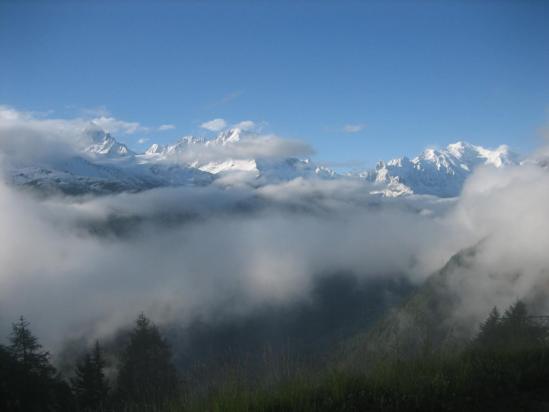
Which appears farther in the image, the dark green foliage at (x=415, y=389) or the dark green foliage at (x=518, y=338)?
the dark green foliage at (x=518, y=338)

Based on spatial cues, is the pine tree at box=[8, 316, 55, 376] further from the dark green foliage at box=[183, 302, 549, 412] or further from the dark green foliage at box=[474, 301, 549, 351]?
the dark green foliage at box=[474, 301, 549, 351]

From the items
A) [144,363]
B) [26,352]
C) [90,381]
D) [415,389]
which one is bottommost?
[90,381]

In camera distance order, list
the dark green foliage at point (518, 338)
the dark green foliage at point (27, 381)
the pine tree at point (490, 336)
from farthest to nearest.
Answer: the dark green foliage at point (27, 381) < the pine tree at point (490, 336) < the dark green foliage at point (518, 338)

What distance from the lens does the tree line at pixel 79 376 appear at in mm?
21109

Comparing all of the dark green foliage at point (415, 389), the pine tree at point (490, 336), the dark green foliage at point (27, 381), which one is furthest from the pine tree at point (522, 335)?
the dark green foliage at point (27, 381)

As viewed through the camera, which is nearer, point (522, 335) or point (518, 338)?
point (518, 338)

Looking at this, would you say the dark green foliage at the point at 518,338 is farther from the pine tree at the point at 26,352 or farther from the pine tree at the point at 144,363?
the pine tree at the point at 26,352

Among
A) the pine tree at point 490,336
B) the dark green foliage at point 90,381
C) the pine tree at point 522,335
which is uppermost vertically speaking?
the pine tree at point 522,335

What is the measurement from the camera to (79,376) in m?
27.0

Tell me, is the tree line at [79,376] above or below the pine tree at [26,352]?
below

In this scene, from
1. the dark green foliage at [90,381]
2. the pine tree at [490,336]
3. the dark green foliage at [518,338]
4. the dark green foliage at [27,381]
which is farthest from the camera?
the dark green foliage at [90,381]

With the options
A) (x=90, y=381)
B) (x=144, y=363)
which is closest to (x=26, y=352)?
(x=90, y=381)

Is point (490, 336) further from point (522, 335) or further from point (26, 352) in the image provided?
point (26, 352)

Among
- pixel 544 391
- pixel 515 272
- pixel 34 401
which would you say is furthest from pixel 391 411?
pixel 515 272
